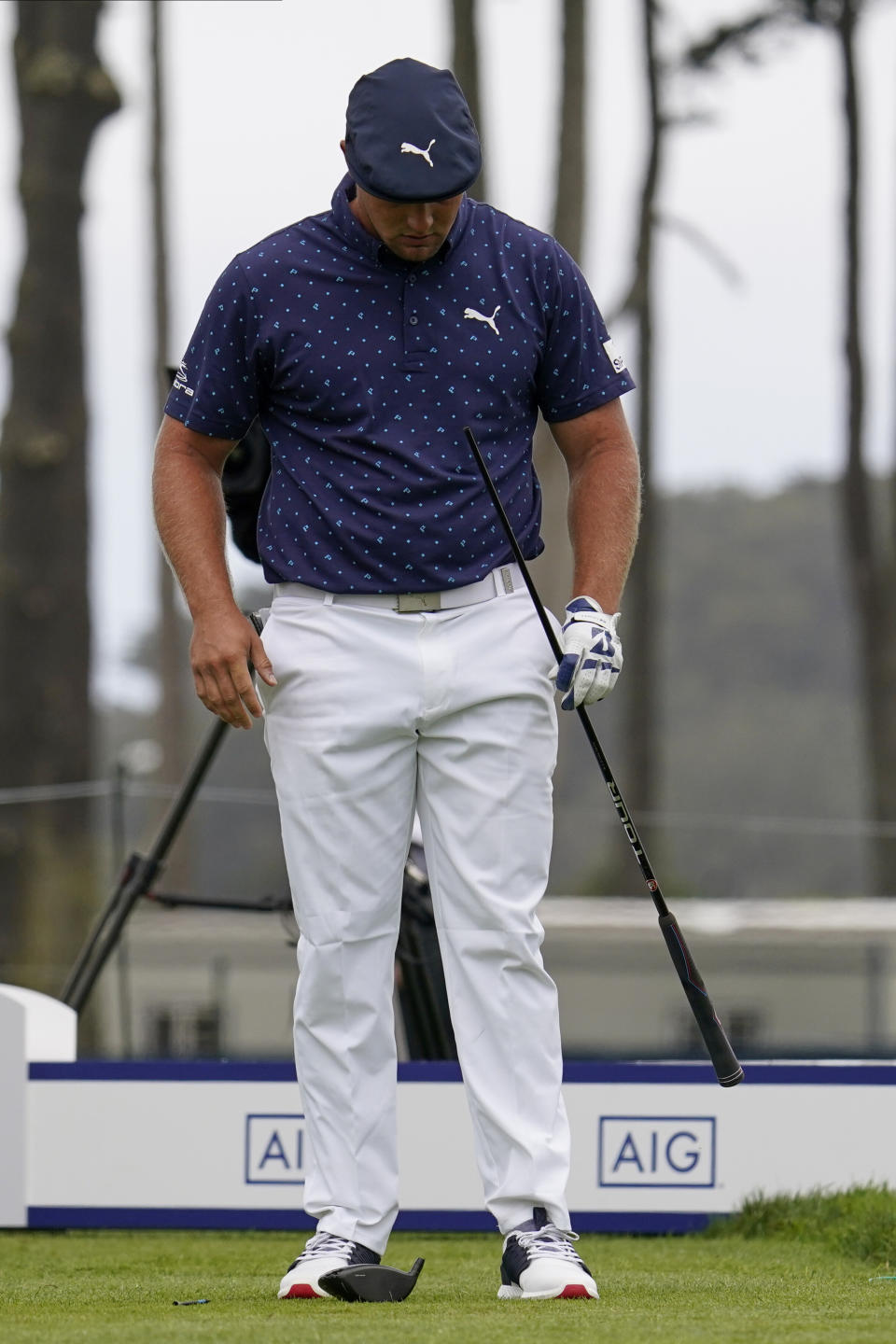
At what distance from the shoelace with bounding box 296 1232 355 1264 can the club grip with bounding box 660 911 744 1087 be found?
574 mm

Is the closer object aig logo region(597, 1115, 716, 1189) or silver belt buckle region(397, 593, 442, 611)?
silver belt buckle region(397, 593, 442, 611)

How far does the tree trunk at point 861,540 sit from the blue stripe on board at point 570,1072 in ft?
40.9

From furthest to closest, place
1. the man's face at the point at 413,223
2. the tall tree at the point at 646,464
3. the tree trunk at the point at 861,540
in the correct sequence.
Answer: the tall tree at the point at 646,464
the tree trunk at the point at 861,540
the man's face at the point at 413,223

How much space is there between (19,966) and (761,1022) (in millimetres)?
3203

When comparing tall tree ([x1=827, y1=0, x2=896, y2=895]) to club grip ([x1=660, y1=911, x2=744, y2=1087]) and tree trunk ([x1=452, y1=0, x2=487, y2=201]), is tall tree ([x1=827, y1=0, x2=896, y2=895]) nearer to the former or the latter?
tree trunk ([x1=452, y1=0, x2=487, y2=201])

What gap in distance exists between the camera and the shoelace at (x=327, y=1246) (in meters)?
3.22

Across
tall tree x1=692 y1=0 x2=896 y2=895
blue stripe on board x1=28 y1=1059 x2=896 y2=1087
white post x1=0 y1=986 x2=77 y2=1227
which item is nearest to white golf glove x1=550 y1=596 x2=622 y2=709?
blue stripe on board x1=28 y1=1059 x2=896 y2=1087

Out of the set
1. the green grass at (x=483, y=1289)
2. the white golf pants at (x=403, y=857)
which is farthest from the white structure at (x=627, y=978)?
the white golf pants at (x=403, y=857)

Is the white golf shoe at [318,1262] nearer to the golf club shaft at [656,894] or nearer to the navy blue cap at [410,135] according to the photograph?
the golf club shaft at [656,894]

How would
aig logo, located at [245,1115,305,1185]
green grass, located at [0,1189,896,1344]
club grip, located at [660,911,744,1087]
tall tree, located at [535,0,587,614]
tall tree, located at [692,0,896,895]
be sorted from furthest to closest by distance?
tall tree, located at [692,0,896,895], tall tree, located at [535,0,587,614], aig logo, located at [245,1115,305,1185], club grip, located at [660,911,744,1087], green grass, located at [0,1189,896,1344]

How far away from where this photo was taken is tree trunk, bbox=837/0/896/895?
17094mm

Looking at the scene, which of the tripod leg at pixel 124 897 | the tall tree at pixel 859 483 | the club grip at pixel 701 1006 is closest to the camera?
the club grip at pixel 701 1006

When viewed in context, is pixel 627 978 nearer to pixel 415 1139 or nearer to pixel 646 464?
pixel 415 1139

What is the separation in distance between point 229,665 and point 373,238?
0.64 meters
